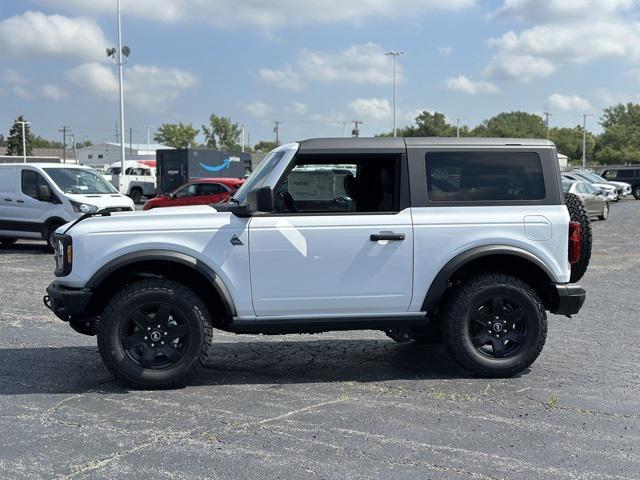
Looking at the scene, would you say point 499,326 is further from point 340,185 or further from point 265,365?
point 265,365

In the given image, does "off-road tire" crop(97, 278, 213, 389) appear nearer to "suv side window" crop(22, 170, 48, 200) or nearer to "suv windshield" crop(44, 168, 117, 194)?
"suv windshield" crop(44, 168, 117, 194)

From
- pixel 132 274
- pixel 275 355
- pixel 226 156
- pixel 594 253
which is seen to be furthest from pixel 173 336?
pixel 226 156

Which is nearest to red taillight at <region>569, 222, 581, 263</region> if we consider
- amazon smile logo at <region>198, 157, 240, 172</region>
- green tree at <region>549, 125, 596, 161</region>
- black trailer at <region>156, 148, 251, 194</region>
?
black trailer at <region>156, 148, 251, 194</region>

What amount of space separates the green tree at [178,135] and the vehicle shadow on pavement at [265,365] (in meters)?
99.9

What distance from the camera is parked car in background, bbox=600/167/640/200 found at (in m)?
43.2

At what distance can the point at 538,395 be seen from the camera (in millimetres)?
5742

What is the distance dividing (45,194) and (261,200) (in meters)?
11.5


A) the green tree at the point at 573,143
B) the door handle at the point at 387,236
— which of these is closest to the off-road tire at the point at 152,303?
the door handle at the point at 387,236

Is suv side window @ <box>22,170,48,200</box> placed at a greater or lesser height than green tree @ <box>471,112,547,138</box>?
lesser

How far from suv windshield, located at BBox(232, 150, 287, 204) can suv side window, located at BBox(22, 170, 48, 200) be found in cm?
1102

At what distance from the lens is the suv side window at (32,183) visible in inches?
640

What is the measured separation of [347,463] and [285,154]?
2679 millimetres

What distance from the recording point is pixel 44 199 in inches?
632

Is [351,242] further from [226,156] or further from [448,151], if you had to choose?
[226,156]
